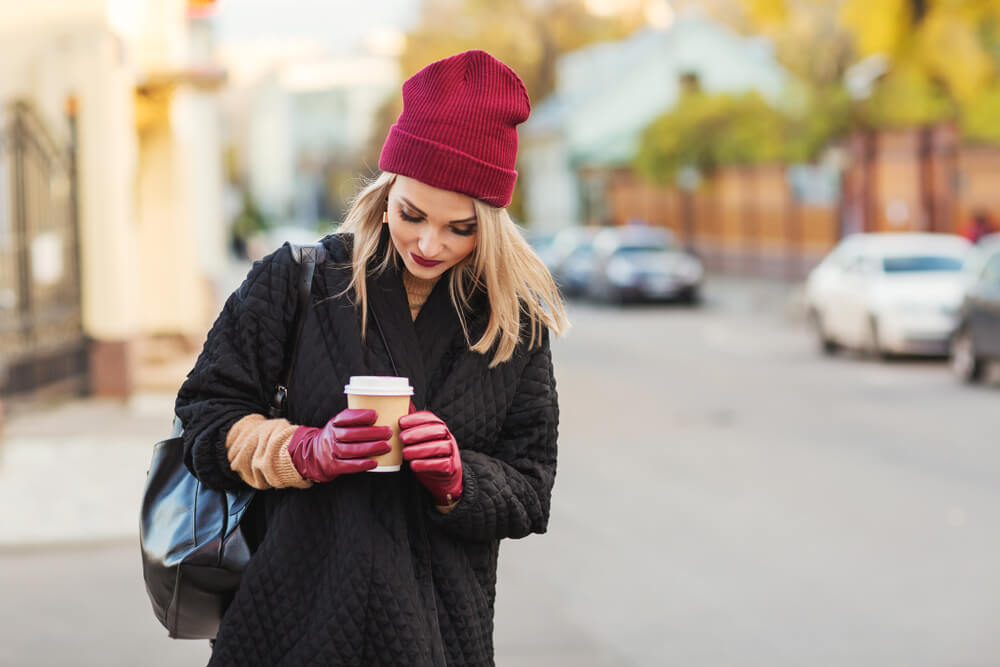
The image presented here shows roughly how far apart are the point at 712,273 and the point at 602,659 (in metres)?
36.0

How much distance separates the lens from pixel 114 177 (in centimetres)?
1384

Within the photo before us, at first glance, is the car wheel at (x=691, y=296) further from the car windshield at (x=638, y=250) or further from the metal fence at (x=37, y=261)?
the metal fence at (x=37, y=261)

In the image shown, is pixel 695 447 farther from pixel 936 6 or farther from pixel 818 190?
pixel 818 190

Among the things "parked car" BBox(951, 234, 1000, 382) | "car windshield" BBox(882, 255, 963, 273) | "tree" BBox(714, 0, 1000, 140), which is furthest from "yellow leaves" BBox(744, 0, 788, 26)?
"parked car" BBox(951, 234, 1000, 382)

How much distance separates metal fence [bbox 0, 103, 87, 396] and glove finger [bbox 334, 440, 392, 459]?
11259mm

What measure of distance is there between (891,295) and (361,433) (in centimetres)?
1589

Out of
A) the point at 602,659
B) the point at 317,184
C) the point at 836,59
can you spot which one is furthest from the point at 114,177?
the point at 317,184

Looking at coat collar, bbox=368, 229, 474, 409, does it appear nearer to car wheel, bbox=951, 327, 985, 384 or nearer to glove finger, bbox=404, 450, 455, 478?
glove finger, bbox=404, 450, 455, 478

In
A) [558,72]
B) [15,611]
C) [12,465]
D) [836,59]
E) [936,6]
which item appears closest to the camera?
[15,611]

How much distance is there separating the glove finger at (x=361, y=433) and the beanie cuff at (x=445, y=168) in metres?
0.49

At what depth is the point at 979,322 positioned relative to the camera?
14672 mm

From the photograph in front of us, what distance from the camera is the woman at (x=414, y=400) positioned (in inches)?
98.7

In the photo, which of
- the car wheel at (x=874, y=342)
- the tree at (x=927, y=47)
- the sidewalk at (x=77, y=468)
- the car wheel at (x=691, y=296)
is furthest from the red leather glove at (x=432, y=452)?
the car wheel at (x=691, y=296)

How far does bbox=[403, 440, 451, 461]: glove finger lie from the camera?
2.36 metres
